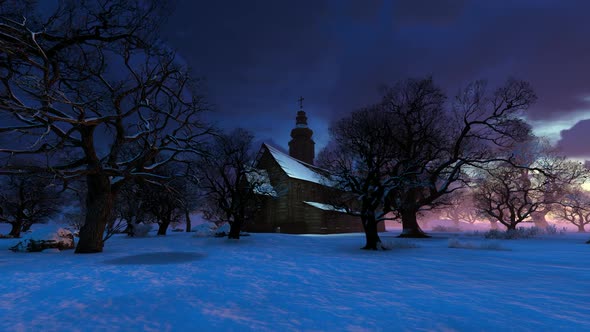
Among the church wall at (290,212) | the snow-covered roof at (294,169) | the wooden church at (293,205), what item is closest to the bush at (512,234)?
the wooden church at (293,205)

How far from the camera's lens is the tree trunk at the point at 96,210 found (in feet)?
41.5

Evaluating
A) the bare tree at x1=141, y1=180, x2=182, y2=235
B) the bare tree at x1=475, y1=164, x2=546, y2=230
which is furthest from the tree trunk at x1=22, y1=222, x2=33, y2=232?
the bare tree at x1=475, y1=164, x2=546, y2=230

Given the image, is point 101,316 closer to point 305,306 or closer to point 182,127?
point 305,306

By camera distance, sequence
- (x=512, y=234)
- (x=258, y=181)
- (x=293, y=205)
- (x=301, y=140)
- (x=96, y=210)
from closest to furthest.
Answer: (x=96, y=210), (x=512, y=234), (x=258, y=181), (x=293, y=205), (x=301, y=140)

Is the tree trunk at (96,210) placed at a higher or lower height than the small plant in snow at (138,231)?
higher

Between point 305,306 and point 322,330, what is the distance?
1048 mm

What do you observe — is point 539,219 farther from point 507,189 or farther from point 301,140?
point 301,140

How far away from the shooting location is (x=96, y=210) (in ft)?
42.2

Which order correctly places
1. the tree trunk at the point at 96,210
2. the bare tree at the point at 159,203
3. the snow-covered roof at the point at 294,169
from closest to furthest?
the tree trunk at the point at 96,210 → the bare tree at the point at 159,203 → the snow-covered roof at the point at 294,169

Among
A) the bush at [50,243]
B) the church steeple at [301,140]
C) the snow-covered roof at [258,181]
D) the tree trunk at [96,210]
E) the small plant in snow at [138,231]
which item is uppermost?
the church steeple at [301,140]

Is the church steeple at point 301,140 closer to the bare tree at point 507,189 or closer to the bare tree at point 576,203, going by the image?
the bare tree at point 507,189

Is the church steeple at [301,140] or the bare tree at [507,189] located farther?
the church steeple at [301,140]

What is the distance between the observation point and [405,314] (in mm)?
4121

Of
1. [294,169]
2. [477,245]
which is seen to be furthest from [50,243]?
[294,169]
